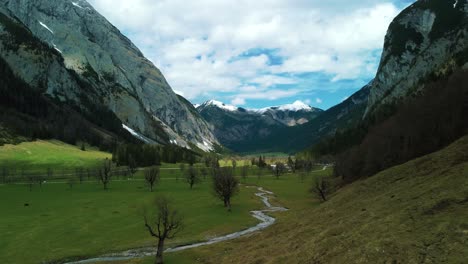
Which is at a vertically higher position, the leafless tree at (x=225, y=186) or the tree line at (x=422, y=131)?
the tree line at (x=422, y=131)

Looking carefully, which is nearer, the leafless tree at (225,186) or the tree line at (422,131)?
the tree line at (422,131)

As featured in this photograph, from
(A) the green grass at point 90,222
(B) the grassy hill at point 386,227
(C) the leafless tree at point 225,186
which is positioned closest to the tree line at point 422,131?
(B) the grassy hill at point 386,227

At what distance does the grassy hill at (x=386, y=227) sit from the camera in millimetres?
36438

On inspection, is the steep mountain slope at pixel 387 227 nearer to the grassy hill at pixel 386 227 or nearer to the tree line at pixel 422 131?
the grassy hill at pixel 386 227

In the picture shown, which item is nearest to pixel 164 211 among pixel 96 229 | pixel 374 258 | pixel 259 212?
pixel 96 229

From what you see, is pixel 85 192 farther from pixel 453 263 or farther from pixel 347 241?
pixel 453 263

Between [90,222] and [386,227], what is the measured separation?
254 ft

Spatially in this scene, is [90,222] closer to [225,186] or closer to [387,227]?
[225,186]

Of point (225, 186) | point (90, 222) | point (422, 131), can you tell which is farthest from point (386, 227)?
point (225, 186)

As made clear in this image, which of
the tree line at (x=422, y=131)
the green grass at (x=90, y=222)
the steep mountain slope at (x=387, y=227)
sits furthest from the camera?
the tree line at (x=422, y=131)

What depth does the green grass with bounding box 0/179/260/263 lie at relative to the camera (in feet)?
249

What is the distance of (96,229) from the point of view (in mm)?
92312

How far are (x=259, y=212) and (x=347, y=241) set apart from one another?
7149 centimetres

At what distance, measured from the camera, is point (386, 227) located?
44125 millimetres
